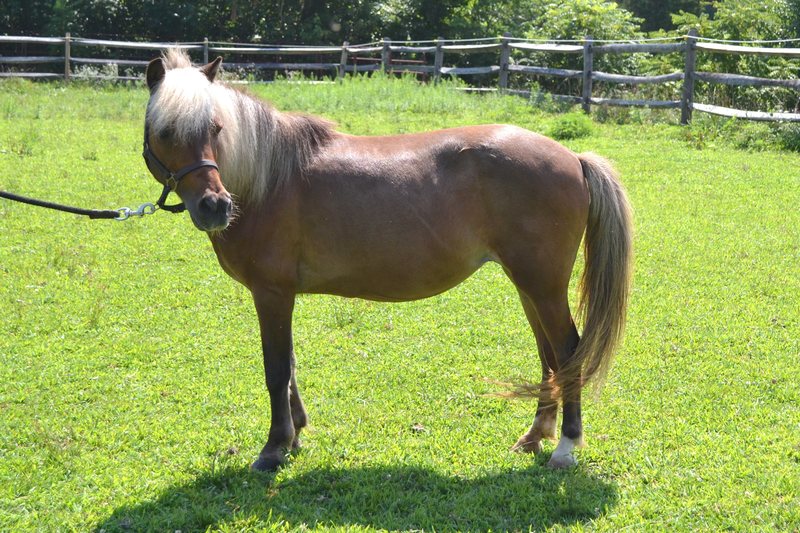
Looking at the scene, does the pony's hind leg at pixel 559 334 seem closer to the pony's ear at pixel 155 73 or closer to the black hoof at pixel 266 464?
the black hoof at pixel 266 464

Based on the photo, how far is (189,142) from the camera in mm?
4031

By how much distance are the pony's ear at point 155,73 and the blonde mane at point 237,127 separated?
53 millimetres

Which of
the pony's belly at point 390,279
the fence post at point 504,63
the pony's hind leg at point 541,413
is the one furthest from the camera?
the fence post at point 504,63

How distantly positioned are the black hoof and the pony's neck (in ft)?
4.91

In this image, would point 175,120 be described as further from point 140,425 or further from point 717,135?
point 717,135

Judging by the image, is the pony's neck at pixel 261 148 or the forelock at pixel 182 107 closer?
the forelock at pixel 182 107

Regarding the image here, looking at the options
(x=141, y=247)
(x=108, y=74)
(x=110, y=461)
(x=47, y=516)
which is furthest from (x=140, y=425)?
(x=108, y=74)

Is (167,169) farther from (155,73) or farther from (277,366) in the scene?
Result: (277,366)

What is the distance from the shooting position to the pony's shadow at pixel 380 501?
396cm

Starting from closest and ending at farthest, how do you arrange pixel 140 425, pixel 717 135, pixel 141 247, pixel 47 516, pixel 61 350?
pixel 47 516 < pixel 140 425 < pixel 61 350 < pixel 141 247 < pixel 717 135

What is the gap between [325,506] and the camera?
4.17 meters

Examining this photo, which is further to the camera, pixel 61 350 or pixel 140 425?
pixel 61 350

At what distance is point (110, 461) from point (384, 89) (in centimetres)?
1541

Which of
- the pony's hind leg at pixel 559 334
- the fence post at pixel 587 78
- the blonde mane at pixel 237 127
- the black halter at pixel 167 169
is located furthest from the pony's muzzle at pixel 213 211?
the fence post at pixel 587 78
